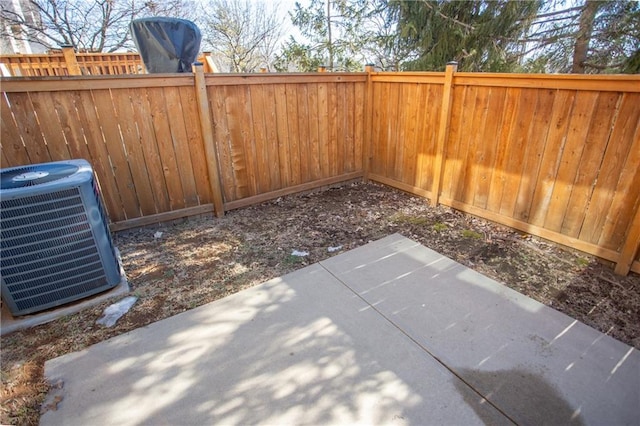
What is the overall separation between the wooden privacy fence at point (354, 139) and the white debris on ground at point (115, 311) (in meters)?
1.27

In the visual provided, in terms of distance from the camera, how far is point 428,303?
7.56ft

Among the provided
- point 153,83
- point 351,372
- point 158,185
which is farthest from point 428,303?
point 153,83

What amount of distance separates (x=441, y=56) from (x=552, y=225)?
140 inches

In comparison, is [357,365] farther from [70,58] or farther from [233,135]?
[70,58]

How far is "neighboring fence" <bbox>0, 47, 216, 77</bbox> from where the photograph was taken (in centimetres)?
561

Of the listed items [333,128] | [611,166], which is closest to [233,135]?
[333,128]

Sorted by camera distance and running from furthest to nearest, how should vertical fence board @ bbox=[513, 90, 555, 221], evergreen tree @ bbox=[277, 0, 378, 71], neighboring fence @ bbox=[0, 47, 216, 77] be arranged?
Result: evergreen tree @ bbox=[277, 0, 378, 71] < neighboring fence @ bbox=[0, 47, 216, 77] < vertical fence board @ bbox=[513, 90, 555, 221]

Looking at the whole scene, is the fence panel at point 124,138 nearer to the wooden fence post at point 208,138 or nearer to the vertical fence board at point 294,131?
the wooden fence post at point 208,138

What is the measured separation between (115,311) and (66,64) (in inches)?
238

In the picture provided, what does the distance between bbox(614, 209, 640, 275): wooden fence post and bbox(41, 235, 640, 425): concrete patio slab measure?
940 millimetres

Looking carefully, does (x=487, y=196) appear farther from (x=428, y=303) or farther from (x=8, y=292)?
(x=8, y=292)

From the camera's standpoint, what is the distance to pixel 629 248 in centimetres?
253

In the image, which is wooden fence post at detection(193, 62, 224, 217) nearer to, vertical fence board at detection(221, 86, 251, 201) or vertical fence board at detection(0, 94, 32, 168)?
vertical fence board at detection(221, 86, 251, 201)

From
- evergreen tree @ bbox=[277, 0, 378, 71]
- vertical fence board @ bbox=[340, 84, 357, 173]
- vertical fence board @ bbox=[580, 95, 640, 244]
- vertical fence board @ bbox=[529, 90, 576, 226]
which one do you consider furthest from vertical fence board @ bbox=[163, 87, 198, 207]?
evergreen tree @ bbox=[277, 0, 378, 71]
